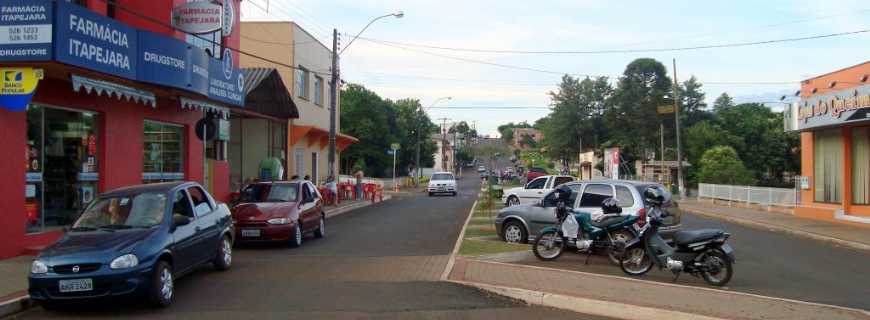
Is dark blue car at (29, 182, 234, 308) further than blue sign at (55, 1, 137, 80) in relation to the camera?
No

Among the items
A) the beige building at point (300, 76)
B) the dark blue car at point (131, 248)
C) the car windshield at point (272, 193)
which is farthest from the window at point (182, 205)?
the beige building at point (300, 76)

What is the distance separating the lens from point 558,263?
41.4 ft

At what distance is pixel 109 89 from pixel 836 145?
77.9 ft

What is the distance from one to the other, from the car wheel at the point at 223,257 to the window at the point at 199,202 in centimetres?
69

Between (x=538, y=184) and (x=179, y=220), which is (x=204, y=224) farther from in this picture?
(x=538, y=184)

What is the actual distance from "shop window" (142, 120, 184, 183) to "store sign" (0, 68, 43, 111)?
18.0 ft

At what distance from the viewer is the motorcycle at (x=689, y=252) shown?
10.4m

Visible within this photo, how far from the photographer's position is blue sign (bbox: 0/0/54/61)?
450 inches

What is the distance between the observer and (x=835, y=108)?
23.1 meters

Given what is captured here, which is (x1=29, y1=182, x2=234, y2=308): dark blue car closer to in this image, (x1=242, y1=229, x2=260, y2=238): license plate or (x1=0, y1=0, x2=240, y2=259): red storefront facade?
(x1=0, y1=0, x2=240, y2=259): red storefront facade

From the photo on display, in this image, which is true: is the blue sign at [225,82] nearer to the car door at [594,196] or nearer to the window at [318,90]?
Result: the car door at [594,196]

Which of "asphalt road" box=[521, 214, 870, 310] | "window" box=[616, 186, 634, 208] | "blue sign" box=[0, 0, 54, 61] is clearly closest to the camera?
"asphalt road" box=[521, 214, 870, 310]

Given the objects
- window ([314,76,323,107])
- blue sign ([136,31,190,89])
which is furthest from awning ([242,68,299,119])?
window ([314,76,323,107])

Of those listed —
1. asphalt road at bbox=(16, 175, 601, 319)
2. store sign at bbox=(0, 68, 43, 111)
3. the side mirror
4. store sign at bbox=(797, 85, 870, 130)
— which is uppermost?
store sign at bbox=(797, 85, 870, 130)
